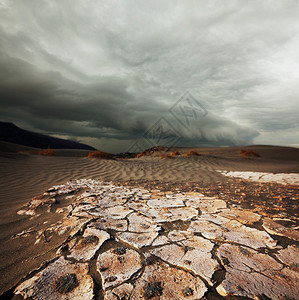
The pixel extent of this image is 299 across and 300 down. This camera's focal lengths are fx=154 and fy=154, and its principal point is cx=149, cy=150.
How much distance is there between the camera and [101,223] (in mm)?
1869

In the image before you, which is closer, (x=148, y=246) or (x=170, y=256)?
(x=170, y=256)

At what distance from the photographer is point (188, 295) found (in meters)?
0.98

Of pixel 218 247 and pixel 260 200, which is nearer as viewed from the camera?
pixel 218 247

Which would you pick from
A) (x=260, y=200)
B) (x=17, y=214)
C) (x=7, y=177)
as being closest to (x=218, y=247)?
(x=260, y=200)

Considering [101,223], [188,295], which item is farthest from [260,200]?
[101,223]

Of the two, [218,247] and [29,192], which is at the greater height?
[218,247]

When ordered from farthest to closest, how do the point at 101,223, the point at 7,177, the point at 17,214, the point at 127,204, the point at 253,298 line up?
the point at 7,177
the point at 127,204
the point at 17,214
the point at 101,223
the point at 253,298

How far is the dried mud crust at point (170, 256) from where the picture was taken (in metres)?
1.01

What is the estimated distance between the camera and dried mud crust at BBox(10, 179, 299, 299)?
39.9 inches

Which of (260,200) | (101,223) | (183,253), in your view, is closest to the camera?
(183,253)

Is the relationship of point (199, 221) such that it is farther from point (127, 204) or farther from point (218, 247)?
point (127, 204)

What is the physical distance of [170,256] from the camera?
135 cm

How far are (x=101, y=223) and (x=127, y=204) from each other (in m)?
0.78

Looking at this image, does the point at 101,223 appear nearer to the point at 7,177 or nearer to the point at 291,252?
the point at 291,252
